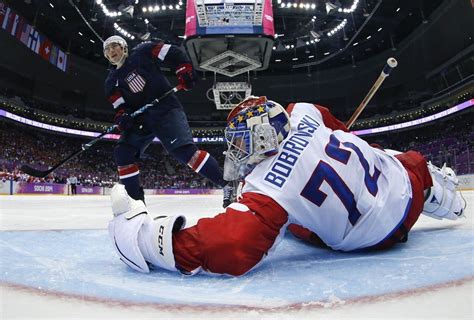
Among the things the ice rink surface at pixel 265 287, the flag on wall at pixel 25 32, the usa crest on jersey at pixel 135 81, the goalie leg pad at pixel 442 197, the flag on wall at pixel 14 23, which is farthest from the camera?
the flag on wall at pixel 25 32

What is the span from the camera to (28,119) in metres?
17.1

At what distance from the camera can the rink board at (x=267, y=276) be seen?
0.83m

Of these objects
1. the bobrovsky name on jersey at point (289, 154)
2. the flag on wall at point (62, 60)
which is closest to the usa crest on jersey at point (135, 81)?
the bobrovsky name on jersey at point (289, 154)

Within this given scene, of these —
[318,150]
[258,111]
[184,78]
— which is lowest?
[318,150]

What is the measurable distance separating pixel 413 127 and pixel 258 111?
20037 mm

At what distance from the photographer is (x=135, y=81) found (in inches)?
97.6

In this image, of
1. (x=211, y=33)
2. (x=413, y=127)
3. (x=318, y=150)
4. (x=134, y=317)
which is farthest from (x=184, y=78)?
(x=413, y=127)

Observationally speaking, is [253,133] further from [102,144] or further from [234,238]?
[102,144]

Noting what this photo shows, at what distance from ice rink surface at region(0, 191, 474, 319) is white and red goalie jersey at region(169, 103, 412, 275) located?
0.25 ft

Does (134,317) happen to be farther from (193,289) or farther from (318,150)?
(318,150)

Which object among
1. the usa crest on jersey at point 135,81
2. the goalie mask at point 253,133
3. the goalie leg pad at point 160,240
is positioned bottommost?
the goalie leg pad at point 160,240

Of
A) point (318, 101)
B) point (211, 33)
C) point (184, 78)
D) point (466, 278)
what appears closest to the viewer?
point (466, 278)

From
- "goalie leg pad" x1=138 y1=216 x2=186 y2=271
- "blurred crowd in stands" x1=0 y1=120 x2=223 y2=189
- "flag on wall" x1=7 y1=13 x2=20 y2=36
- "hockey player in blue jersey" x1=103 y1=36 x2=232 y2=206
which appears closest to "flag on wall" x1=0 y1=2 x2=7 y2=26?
"flag on wall" x1=7 y1=13 x2=20 y2=36

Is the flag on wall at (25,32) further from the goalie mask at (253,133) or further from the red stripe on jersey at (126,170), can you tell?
the goalie mask at (253,133)
